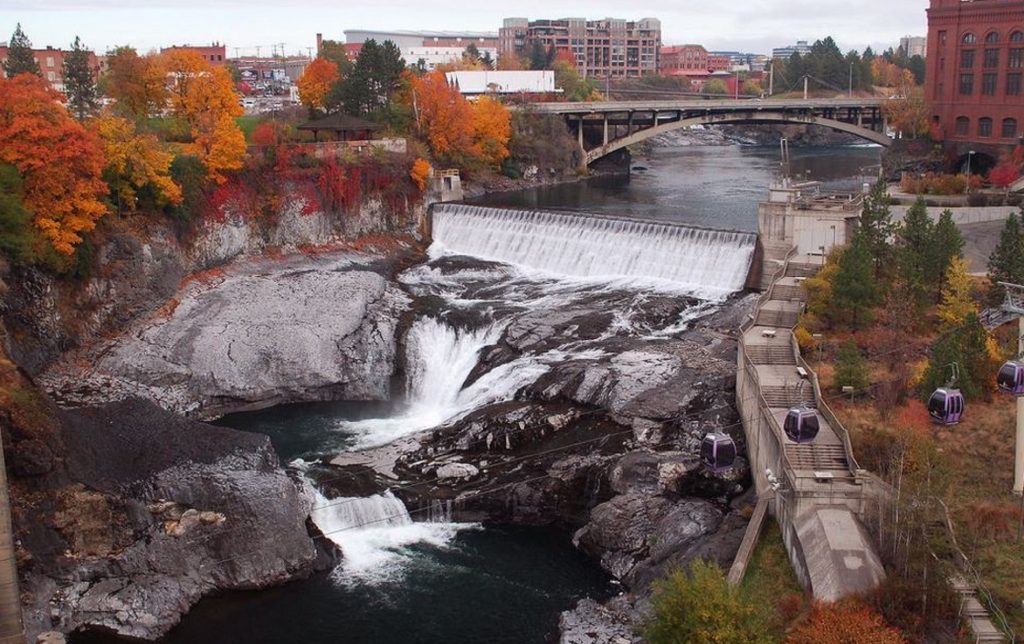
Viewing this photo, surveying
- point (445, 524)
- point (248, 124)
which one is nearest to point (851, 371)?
point (445, 524)

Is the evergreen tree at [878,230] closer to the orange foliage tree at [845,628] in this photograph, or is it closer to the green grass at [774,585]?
the green grass at [774,585]

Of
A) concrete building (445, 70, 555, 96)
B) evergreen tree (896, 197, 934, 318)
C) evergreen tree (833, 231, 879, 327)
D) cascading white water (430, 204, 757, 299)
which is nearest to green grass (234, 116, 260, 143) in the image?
cascading white water (430, 204, 757, 299)

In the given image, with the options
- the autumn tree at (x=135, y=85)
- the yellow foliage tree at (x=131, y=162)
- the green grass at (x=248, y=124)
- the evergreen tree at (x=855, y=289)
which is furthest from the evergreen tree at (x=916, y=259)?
the autumn tree at (x=135, y=85)

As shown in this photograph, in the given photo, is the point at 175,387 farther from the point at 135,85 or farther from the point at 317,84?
the point at 317,84

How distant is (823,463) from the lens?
31.4 meters

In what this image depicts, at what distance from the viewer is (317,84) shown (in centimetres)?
9006

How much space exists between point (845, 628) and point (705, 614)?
334cm

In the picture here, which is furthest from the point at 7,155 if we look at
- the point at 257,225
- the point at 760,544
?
the point at 760,544

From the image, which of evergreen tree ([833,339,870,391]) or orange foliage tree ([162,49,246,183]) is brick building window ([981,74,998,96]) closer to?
evergreen tree ([833,339,870,391])

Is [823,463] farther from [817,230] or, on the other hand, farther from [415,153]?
[415,153]

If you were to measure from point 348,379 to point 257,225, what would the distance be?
60.3ft

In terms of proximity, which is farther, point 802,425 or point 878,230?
point 878,230

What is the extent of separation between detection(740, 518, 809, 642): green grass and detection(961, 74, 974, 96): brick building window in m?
60.7

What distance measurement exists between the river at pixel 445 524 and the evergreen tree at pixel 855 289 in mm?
9087
